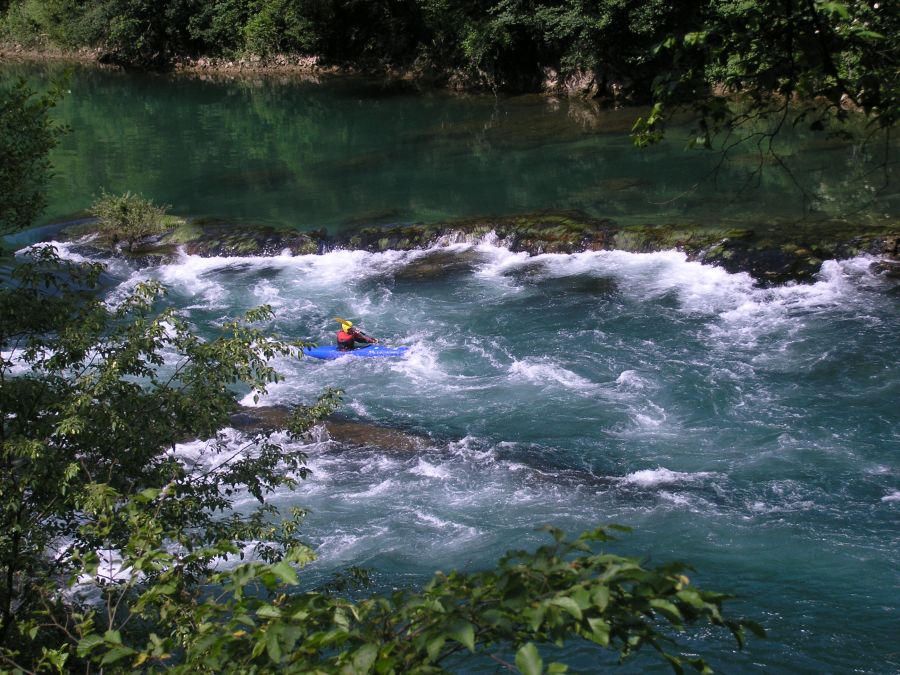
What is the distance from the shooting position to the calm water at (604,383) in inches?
331

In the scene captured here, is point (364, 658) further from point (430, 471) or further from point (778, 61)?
point (430, 471)

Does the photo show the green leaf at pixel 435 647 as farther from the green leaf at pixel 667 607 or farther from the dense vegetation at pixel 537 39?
the dense vegetation at pixel 537 39

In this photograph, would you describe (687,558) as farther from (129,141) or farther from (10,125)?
(129,141)

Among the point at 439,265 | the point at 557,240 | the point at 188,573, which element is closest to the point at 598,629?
the point at 188,573

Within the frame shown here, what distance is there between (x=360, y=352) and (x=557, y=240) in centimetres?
540

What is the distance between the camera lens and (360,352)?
13750 mm

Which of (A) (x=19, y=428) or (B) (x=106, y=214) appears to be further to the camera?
(B) (x=106, y=214)

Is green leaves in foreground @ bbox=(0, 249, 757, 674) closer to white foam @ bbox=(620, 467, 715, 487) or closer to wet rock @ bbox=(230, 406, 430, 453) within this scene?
white foam @ bbox=(620, 467, 715, 487)

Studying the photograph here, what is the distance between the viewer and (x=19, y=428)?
5594 mm

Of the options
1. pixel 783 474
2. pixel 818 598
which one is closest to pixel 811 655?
pixel 818 598

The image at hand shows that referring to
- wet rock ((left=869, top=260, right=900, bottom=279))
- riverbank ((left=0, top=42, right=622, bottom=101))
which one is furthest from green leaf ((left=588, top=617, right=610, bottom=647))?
riverbank ((left=0, top=42, right=622, bottom=101))

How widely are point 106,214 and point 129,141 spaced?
1093 cm

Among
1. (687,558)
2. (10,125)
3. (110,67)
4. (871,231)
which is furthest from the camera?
(110,67)

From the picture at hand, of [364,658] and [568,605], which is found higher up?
[568,605]
